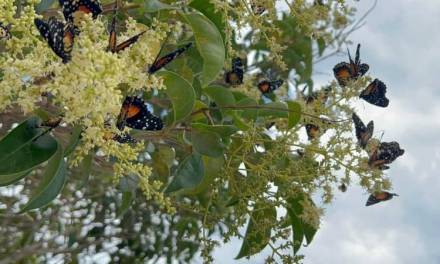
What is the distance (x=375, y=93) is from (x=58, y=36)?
3.00 feet

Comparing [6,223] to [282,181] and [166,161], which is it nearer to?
[166,161]

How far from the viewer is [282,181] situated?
1653mm

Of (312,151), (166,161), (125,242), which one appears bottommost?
(125,242)

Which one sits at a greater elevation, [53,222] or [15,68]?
[15,68]

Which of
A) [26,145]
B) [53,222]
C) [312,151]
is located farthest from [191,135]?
[53,222]

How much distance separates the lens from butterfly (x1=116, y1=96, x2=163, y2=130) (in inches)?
45.7

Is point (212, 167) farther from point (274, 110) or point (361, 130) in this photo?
point (361, 130)

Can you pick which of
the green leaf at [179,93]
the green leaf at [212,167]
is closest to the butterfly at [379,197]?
the green leaf at [212,167]

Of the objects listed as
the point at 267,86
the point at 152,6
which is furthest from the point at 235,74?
the point at 152,6

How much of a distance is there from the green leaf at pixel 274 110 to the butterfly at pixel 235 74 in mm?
378

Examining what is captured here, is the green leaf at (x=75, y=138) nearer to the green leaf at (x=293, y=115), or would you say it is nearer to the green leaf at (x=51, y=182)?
the green leaf at (x=51, y=182)

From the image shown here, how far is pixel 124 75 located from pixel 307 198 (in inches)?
32.0

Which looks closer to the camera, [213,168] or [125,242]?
[213,168]

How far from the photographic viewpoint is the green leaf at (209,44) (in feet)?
4.60
